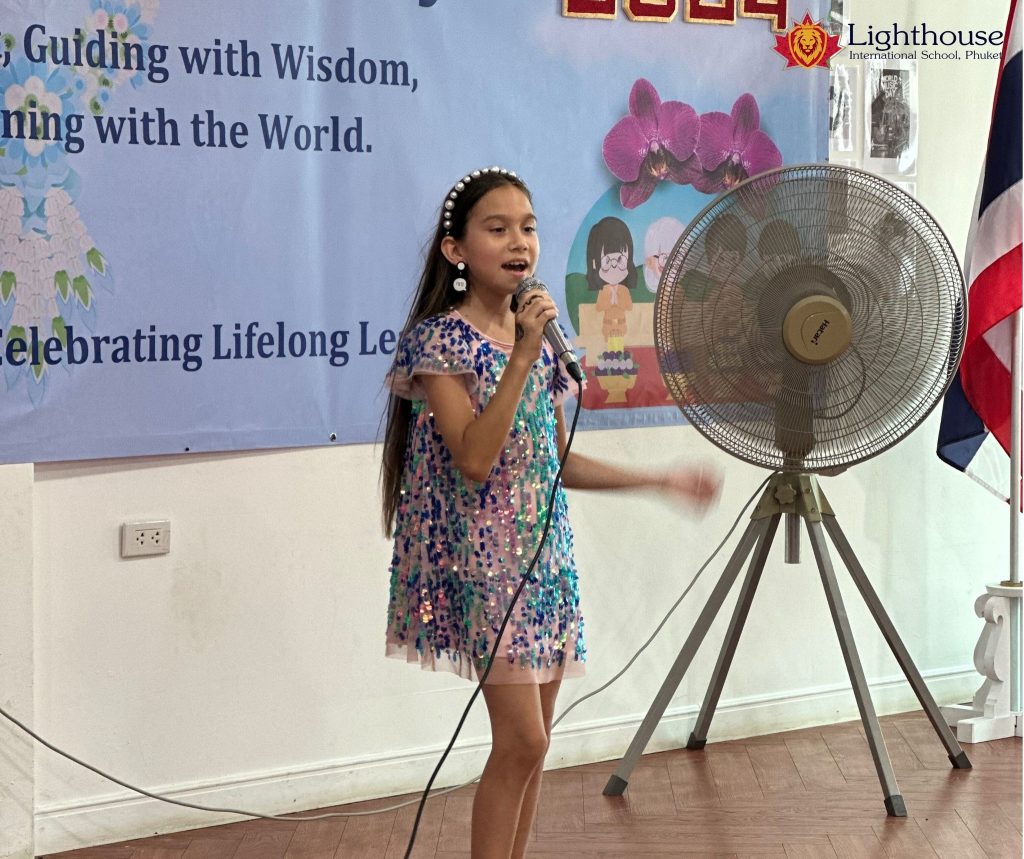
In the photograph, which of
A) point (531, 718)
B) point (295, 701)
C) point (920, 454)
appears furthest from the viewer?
point (920, 454)

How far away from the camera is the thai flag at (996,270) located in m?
3.63

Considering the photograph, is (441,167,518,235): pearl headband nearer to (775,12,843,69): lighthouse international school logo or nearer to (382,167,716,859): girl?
(382,167,716,859): girl

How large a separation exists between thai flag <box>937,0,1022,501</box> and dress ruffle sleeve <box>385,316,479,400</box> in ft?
6.31

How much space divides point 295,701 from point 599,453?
1.02 meters

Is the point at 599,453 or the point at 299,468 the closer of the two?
the point at 299,468

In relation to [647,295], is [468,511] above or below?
below

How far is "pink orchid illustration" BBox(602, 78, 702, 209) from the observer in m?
3.50

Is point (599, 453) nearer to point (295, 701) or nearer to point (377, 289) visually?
point (377, 289)

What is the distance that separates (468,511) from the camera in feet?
7.32

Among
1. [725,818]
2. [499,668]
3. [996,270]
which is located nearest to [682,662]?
[725,818]

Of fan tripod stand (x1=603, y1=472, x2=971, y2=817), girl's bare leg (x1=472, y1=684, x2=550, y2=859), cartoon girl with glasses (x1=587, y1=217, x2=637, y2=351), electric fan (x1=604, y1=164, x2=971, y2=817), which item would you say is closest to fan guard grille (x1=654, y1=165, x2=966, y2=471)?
electric fan (x1=604, y1=164, x2=971, y2=817)

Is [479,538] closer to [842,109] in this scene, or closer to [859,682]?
[859,682]

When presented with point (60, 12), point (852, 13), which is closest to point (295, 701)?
point (60, 12)

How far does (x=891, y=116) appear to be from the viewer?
3.90m
